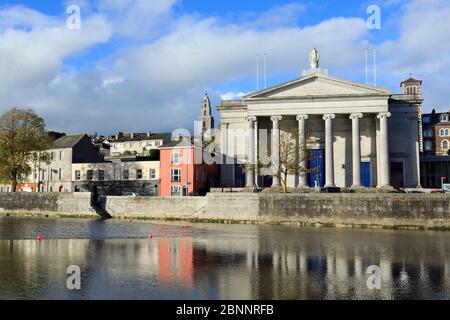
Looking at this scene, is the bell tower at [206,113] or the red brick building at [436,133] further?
the bell tower at [206,113]

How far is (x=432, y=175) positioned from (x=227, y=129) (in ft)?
136

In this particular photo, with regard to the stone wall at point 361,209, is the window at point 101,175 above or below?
above

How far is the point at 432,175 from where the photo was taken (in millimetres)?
85875

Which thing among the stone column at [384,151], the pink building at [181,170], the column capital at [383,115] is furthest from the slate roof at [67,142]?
the stone column at [384,151]

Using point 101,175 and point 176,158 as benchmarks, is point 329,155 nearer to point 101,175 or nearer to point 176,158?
point 176,158

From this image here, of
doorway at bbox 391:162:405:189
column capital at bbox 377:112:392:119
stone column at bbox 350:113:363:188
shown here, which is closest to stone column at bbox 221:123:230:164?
stone column at bbox 350:113:363:188

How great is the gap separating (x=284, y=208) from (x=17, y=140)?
41326mm

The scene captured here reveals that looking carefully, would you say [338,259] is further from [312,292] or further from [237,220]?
[237,220]

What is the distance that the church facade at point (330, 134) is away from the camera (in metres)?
64.6

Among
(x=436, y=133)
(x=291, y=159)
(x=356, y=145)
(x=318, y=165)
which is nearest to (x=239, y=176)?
(x=318, y=165)

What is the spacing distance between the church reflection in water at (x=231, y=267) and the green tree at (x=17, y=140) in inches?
1461

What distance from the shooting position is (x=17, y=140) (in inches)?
2584

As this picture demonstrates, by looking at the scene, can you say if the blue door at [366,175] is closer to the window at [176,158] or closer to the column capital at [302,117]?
the column capital at [302,117]
